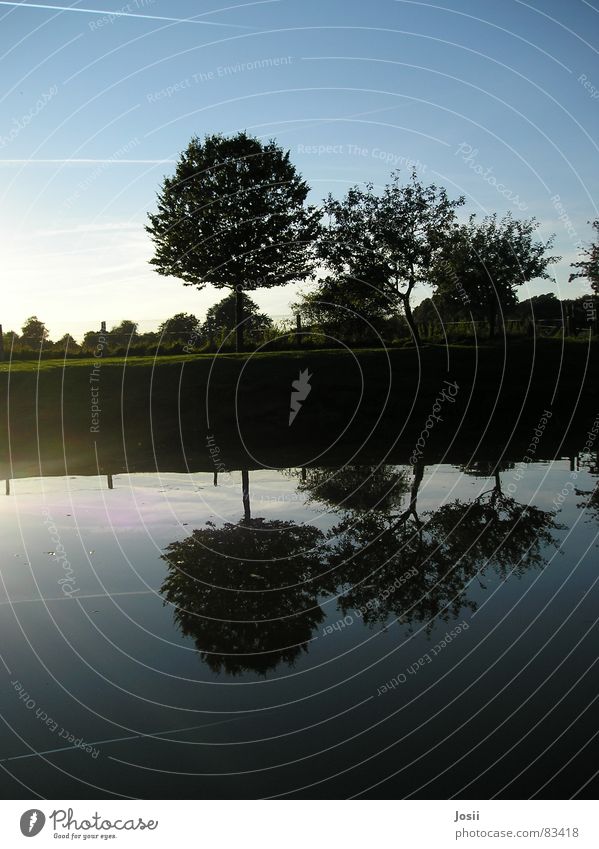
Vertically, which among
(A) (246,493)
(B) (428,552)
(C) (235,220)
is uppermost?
(C) (235,220)

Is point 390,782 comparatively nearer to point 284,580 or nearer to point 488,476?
point 284,580

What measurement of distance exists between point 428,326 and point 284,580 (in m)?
42.1

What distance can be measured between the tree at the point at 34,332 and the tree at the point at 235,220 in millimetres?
8517

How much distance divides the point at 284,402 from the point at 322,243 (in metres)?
17.4

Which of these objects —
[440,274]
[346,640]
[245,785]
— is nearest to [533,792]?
[245,785]

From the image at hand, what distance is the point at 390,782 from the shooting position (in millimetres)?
6234

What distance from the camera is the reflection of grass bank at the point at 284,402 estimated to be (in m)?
25.6

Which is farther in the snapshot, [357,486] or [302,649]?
[357,486]

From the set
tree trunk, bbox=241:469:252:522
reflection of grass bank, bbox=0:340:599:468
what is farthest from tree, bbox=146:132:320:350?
tree trunk, bbox=241:469:252:522

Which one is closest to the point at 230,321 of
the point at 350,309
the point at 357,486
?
the point at 350,309

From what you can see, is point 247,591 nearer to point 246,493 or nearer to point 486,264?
point 246,493

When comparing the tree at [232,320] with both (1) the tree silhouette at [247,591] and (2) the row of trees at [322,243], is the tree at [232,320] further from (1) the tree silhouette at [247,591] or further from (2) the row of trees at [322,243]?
(1) the tree silhouette at [247,591]

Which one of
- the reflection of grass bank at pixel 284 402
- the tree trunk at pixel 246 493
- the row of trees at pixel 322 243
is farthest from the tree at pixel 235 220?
the tree trunk at pixel 246 493

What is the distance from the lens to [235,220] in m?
48.9
